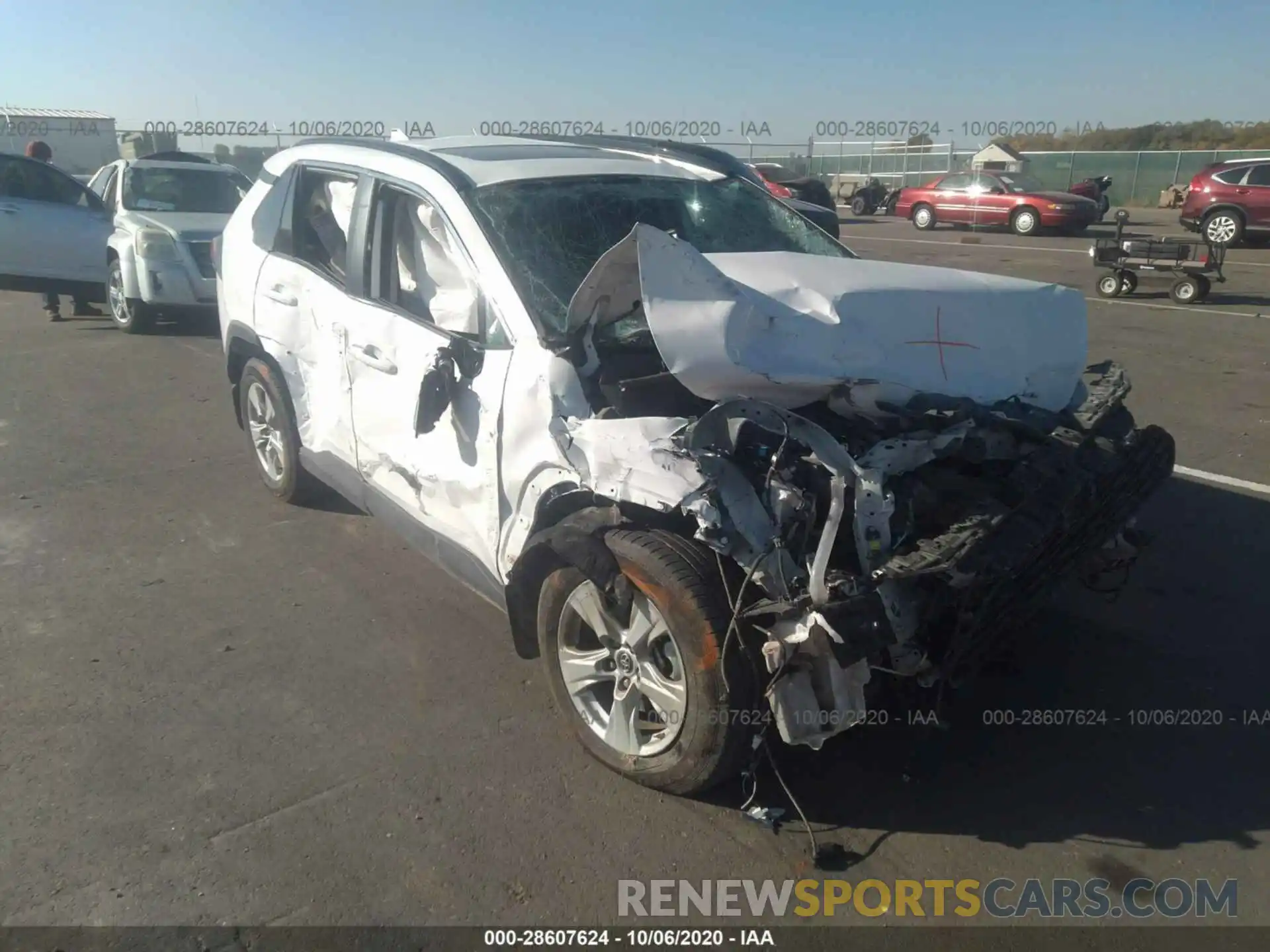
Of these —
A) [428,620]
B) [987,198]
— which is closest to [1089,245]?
[987,198]

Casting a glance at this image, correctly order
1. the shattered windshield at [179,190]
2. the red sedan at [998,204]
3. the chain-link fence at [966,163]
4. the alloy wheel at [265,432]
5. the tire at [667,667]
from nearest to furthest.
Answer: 1. the tire at [667,667]
2. the alloy wheel at [265,432]
3. the shattered windshield at [179,190]
4. the red sedan at [998,204]
5. the chain-link fence at [966,163]

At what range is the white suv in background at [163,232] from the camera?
34.5 ft

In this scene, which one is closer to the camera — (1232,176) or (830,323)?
(830,323)

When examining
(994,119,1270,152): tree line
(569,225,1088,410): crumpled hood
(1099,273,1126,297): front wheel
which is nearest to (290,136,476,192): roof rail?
(569,225,1088,410): crumpled hood

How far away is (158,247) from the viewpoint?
10.5m

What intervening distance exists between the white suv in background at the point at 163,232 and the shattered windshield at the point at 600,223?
7436mm

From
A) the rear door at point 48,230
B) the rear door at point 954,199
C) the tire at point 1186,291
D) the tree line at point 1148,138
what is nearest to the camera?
the rear door at point 48,230

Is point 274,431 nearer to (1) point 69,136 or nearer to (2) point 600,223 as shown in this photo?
(2) point 600,223

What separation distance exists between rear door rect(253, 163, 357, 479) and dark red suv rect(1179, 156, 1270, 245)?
19148mm

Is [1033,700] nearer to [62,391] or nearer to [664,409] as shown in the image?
[664,409]

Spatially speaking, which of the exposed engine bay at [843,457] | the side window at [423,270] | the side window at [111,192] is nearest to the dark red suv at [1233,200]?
the side window at [111,192]

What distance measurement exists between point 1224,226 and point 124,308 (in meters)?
19.6

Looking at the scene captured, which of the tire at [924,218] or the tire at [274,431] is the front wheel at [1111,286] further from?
the tire at [924,218]

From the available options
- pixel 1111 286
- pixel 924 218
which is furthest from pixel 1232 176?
pixel 1111 286
